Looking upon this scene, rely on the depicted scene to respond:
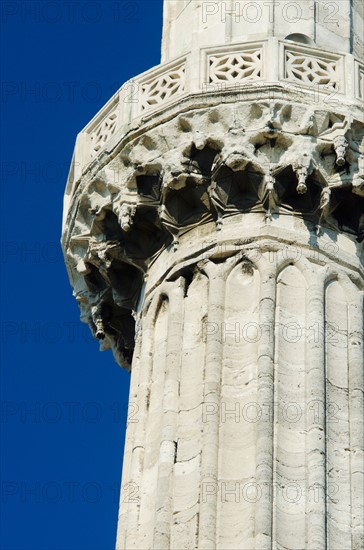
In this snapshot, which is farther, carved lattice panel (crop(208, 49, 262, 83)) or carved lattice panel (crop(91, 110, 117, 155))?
carved lattice panel (crop(91, 110, 117, 155))

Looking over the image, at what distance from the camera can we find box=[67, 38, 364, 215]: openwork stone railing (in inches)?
758

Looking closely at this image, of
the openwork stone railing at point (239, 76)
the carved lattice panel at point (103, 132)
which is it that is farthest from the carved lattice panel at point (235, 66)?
the carved lattice panel at point (103, 132)

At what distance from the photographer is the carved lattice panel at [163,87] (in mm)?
19547

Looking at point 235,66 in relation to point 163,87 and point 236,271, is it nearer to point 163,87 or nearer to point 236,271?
point 163,87

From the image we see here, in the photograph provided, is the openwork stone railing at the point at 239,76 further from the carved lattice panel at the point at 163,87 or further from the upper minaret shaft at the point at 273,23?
the upper minaret shaft at the point at 273,23

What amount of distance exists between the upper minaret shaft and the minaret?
2 centimetres

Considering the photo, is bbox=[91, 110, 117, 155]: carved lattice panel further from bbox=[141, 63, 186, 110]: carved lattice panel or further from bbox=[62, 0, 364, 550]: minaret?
bbox=[141, 63, 186, 110]: carved lattice panel

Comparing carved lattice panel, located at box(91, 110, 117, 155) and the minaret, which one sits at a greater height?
carved lattice panel, located at box(91, 110, 117, 155)

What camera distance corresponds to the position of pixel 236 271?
61.3 ft

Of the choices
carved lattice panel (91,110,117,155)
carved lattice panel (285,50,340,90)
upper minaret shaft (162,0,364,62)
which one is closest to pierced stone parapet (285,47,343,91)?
carved lattice panel (285,50,340,90)

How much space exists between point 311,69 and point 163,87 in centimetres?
124

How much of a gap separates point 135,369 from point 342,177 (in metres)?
2.25

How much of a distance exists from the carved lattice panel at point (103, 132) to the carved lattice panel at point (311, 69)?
1.61 meters

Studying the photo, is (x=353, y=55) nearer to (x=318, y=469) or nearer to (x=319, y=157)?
(x=319, y=157)
